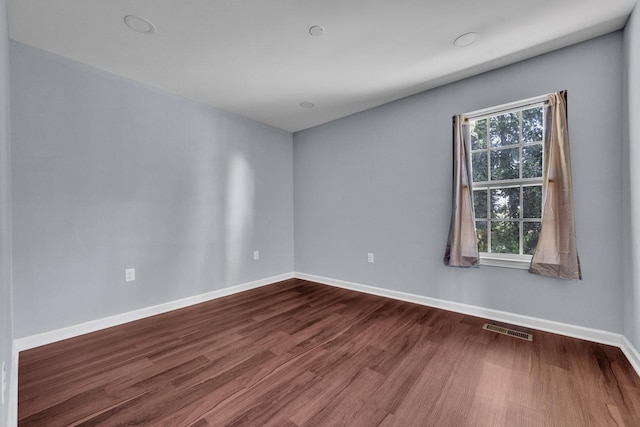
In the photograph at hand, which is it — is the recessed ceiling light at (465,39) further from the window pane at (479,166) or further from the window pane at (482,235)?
the window pane at (482,235)

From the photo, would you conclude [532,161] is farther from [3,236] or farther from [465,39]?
[3,236]

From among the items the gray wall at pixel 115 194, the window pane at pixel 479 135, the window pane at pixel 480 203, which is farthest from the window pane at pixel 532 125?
the gray wall at pixel 115 194

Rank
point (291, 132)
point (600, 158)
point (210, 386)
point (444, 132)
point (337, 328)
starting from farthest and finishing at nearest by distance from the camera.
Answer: point (291, 132), point (444, 132), point (337, 328), point (600, 158), point (210, 386)

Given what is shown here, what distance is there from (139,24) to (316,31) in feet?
4.17

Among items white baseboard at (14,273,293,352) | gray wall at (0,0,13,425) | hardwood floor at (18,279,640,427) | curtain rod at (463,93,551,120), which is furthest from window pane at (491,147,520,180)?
gray wall at (0,0,13,425)

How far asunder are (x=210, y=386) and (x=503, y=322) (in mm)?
2574

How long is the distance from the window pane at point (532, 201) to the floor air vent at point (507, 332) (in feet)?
3.44

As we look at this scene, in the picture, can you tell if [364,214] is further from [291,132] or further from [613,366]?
[613,366]

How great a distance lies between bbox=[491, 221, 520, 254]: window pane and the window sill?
6cm

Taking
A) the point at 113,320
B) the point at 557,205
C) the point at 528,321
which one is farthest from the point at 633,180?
the point at 113,320

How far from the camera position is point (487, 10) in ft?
6.00

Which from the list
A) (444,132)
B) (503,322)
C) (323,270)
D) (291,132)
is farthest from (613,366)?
(291,132)

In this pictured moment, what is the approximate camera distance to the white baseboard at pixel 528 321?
2001mm

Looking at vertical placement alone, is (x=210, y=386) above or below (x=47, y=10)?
below
